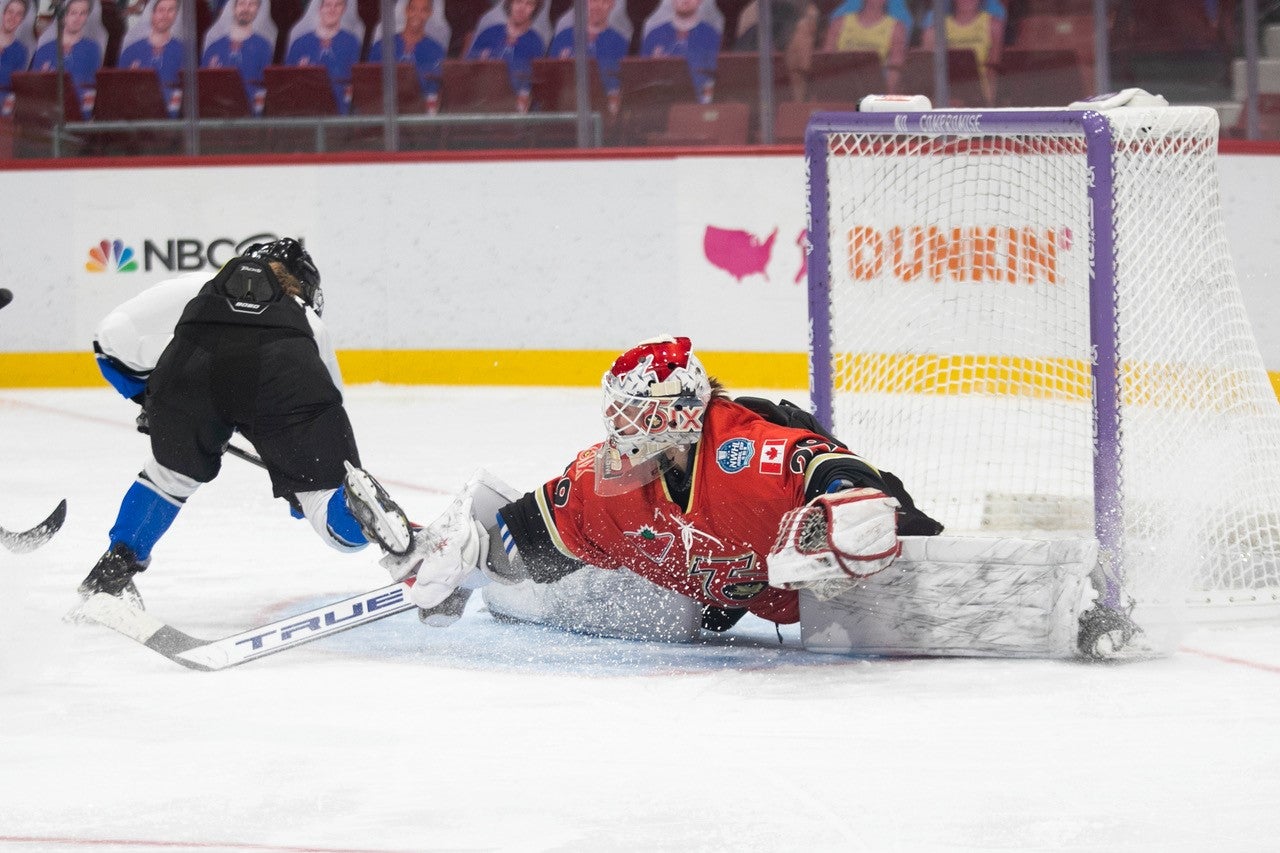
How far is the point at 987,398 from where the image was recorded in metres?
5.33

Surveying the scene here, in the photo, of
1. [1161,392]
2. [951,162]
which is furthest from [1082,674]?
[951,162]

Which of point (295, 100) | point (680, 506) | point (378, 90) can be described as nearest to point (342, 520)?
point (680, 506)

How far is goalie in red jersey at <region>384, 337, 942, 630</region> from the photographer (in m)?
3.14

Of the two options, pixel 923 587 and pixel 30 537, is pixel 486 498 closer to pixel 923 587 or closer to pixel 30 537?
pixel 923 587

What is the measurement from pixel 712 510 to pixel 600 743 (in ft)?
1.70

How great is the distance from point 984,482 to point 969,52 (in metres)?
2.96

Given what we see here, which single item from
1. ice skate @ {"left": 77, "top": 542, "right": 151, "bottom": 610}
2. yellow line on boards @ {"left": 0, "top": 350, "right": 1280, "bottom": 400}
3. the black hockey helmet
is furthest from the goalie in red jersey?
yellow line on boards @ {"left": 0, "top": 350, "right": 1280, "bottom": 400}

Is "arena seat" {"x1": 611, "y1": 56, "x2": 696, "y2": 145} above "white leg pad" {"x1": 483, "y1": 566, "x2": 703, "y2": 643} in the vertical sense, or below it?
above

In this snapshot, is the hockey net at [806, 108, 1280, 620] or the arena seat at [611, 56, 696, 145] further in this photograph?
the arena seat at [611, 56, 696, 145]

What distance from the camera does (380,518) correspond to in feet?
11.2

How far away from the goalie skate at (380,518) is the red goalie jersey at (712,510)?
19 cm

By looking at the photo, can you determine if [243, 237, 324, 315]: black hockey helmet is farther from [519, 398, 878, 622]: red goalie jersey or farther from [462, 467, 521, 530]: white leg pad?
[519, 398, 878, 622]: red goalie jersey

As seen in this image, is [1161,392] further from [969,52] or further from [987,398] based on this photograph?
[969,52]

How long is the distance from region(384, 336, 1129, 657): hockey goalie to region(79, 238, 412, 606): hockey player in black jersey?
8.7 inches
